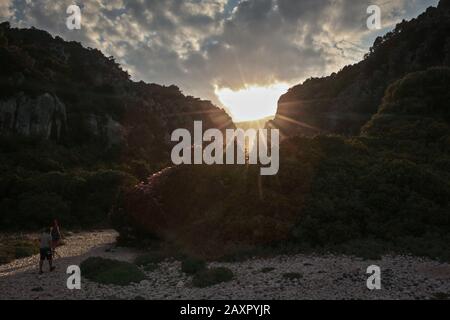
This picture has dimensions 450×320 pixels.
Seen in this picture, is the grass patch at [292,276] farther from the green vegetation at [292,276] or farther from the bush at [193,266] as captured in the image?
the bush at [193,266]

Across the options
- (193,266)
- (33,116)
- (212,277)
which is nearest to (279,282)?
(212,277)

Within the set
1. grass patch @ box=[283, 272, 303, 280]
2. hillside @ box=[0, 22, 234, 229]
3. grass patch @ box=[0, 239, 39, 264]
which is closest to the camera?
grass patch @ box=[283, 272, 303, 280]

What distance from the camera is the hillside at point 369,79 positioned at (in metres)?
66.8

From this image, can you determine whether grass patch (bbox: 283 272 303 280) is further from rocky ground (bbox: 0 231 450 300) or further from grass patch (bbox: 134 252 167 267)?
grass patch (bbox: 134 252 167 267)

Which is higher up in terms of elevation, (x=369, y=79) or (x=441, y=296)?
(x=369, y=79)

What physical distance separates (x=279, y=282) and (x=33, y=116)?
171ft

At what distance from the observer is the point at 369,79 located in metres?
76.3

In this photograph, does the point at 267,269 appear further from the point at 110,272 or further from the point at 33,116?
the point at 33,116

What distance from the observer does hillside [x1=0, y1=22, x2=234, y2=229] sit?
35.8 metres

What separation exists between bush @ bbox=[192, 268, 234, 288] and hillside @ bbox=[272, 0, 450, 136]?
5517 cm

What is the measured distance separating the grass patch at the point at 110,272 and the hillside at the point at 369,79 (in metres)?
55.5

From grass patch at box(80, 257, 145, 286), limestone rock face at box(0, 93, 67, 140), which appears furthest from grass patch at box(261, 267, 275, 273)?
limestone rock face at box(0, 93, 67, 140)
